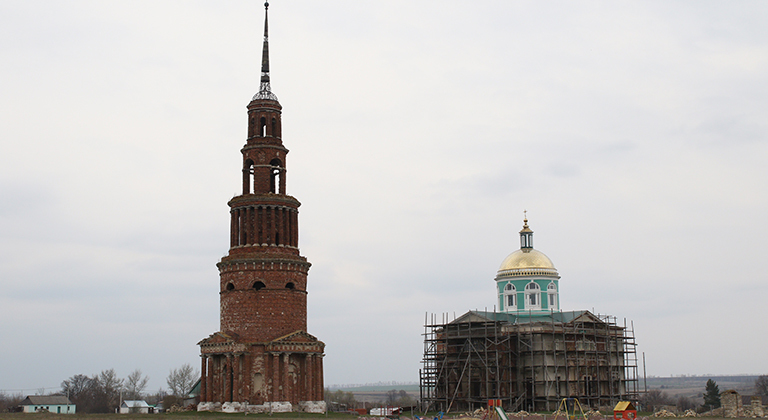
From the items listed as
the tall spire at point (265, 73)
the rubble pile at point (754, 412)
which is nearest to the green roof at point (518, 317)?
the rubble pile at point (754, 412)

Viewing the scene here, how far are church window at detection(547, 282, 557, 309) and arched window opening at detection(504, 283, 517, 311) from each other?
262cm

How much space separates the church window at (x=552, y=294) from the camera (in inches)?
2539

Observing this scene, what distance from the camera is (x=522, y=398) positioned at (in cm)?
5478

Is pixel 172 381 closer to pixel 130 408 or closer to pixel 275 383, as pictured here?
pixel 130 408

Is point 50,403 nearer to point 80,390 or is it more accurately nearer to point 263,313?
point 80,390

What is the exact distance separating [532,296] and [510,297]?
173cm

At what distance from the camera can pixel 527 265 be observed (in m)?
65.1

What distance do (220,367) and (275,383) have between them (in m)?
4.25

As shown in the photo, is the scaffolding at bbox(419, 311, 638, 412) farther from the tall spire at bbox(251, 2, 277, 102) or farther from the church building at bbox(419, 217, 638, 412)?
the tall spire at bbox(251, 2, 277, 102)

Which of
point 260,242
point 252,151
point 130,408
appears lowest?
point 130,408

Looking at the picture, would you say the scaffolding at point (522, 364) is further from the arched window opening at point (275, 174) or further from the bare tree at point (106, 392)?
the bare tree at point (106, 392)

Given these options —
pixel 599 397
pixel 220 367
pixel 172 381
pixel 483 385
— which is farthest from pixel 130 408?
pixel 599 397

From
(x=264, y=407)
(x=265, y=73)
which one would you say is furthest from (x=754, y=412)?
(x=265, y=73)

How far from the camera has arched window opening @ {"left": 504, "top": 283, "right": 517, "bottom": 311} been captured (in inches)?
2562
